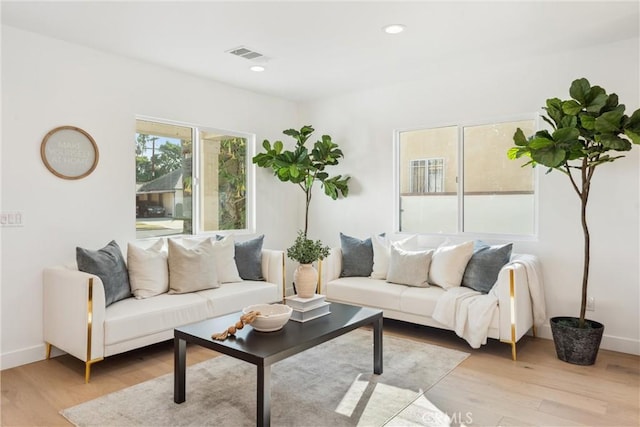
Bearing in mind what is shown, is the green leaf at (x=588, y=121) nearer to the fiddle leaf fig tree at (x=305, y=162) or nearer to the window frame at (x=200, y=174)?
the fiddle leaf fig tree at (x=305, y=162)

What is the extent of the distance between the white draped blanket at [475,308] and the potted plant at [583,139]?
36cm

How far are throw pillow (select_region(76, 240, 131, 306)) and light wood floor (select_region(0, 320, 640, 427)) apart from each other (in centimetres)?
53

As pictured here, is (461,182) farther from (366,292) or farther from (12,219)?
(12,219)

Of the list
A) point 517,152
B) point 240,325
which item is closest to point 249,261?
point 240,325

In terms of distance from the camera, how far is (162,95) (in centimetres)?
432

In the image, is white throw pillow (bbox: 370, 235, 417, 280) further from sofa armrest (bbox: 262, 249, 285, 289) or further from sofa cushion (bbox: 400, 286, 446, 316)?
sofa armrest (bbox: 262, 249, 285, 289)

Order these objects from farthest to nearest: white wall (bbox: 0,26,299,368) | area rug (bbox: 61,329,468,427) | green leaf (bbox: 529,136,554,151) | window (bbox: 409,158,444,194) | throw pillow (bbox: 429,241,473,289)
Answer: window (bbox: 409,158,444,194) → throw pillow (bbox: 429,241,473,289) → white wall (bbox: 0,26,299,368) → green leaf (bbox: 529,136,554,151) → area rug (bbox: 61,329,468,427)

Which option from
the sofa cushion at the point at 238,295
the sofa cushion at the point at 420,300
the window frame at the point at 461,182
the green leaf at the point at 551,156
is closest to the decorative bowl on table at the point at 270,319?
the sofa cushion at the point at 238,295

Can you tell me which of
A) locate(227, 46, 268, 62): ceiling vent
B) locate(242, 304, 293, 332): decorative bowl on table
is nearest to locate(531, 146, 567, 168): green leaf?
locate(242, 304, 293, 332): decorative bowl on table

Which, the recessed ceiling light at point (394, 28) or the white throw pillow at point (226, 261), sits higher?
the recessed ceiling light at point (394, 28)

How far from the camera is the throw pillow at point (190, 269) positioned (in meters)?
3.79

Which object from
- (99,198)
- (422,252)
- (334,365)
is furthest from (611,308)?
(99,198)

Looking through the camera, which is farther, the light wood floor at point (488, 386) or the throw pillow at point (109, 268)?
the throw pillow at point (109, 268)

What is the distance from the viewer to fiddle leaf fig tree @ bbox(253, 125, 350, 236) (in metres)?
4.97
